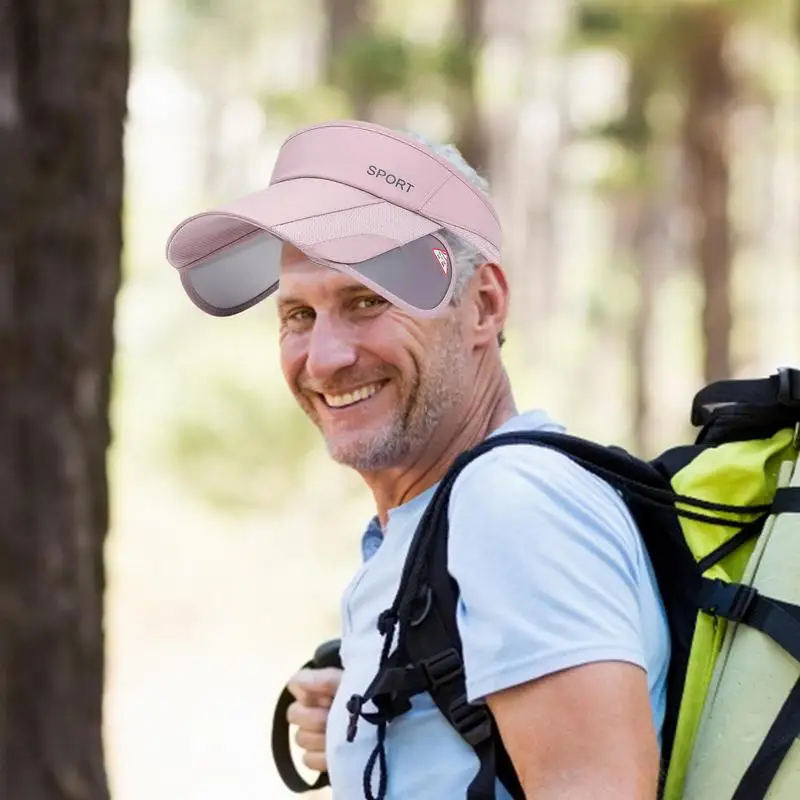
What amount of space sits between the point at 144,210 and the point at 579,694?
26.4 m

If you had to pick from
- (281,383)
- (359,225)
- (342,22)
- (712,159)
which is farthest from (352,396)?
(342,22)

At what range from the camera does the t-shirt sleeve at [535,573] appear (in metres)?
1.49

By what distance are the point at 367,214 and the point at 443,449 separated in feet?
1.16

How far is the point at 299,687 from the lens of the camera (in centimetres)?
213

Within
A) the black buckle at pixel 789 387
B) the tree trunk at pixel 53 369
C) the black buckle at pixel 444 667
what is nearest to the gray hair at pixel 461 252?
the black buckle at pixel 789 387

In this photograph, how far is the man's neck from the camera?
1964 millimetres

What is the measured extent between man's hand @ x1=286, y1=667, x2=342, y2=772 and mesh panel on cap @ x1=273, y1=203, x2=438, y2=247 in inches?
26.9

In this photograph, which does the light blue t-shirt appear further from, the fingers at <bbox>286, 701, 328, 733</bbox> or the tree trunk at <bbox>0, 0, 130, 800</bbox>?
the tree trunk at <bbox>0, 0, 130, 800</bbox>

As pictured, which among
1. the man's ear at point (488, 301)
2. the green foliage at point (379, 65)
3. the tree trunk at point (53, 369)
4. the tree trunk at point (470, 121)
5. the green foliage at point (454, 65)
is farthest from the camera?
the tree trunk at point (470, 121)

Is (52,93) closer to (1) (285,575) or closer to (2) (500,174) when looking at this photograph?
(1) (285,575)

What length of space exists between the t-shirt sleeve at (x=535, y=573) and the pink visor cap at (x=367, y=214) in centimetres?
35

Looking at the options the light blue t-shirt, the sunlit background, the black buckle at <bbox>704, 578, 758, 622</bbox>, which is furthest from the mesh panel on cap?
the sunlit background

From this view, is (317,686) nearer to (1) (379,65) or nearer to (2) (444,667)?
(2) (444,667)

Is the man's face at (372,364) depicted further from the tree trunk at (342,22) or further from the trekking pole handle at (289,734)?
the tree trunk at (342,22)
